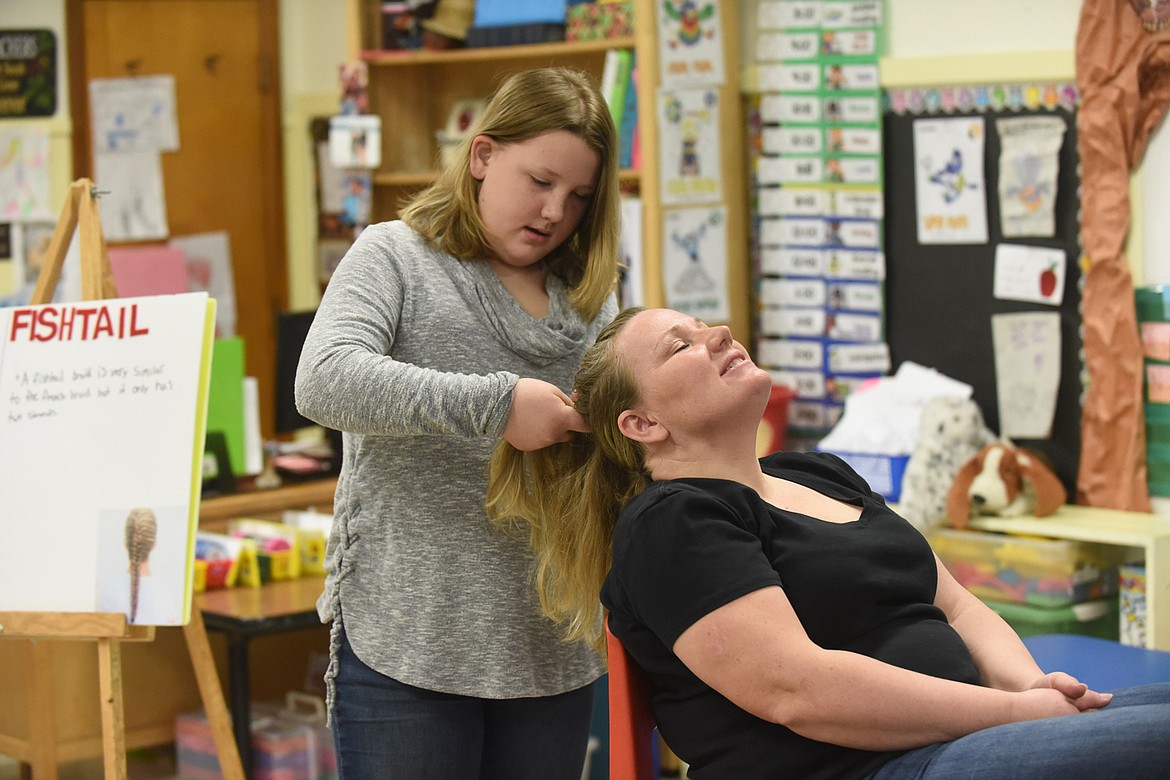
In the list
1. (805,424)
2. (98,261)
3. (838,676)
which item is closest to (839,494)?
(838,676)

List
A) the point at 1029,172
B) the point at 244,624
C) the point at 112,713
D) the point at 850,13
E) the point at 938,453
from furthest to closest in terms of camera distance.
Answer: the point at 850,13
the point at 1029,172
the point at 938,453
the point at 244,624
the point at 112,713

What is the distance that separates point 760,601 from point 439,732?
19.3 inches

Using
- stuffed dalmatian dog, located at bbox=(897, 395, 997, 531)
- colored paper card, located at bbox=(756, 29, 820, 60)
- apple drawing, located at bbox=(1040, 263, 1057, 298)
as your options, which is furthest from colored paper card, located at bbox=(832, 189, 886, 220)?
stuffed dalmatian dog, located at bbox=(897, 395, 997, 531)

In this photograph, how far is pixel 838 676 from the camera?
1.40 m

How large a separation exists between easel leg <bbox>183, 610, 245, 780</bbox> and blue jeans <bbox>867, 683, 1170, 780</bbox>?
1.37 metres

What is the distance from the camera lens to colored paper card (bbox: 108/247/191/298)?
455 cm

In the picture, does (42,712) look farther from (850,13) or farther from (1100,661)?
(850,13)

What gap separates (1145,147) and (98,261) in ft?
7.31

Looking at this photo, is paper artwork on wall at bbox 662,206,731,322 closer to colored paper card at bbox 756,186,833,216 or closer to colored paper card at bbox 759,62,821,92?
Result: colored paper card at bbox 756,186,833,216

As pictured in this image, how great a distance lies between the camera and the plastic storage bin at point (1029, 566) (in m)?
3.03

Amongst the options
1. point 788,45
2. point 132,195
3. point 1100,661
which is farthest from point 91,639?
point 132,195

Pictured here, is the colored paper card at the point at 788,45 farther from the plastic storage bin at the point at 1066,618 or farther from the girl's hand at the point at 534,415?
the girl's hand at the point at 534,415

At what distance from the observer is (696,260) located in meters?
3.73

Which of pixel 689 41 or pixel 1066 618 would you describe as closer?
pixel 1066 618
